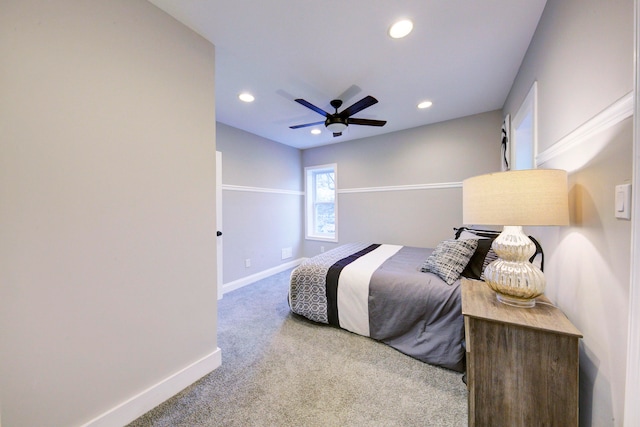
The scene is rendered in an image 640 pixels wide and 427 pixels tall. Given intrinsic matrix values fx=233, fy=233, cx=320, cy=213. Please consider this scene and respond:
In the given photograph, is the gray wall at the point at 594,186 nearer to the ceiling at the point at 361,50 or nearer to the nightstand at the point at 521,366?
the nightstand at the point at 521,366

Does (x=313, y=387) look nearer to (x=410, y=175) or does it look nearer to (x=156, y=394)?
(x=156, y=394)

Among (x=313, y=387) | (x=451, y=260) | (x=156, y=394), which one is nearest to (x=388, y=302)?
(x=451, y=260)

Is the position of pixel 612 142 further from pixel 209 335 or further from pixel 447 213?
pixel 447 213

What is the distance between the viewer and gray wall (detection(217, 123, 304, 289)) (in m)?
3.51

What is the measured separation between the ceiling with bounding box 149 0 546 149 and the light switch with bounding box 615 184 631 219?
54.4 inches

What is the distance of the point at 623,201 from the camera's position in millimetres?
777

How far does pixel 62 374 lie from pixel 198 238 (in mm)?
905

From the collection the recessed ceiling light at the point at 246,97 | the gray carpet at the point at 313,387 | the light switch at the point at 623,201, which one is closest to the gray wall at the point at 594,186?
the light switch at the point at 623,201

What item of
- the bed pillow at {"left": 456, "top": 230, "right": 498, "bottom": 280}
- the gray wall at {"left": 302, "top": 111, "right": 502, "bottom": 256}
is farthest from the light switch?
the gray wall at {"left": 302, "top": 111, "right": 502, "bottom": 256}

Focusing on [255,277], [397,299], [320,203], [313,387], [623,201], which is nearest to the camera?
[623,201]

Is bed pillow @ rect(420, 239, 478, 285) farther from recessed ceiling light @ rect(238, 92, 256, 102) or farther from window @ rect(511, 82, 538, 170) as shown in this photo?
recessed ceiling light @ rect(238, 92, 256, 102)

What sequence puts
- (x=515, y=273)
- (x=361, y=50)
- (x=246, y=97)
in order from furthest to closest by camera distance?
1. (x=246, y=97)
2. (x=361, y=50)
3. (x=515, y=273)

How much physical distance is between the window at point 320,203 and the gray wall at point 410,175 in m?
0.25

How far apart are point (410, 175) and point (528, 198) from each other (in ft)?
9.54
